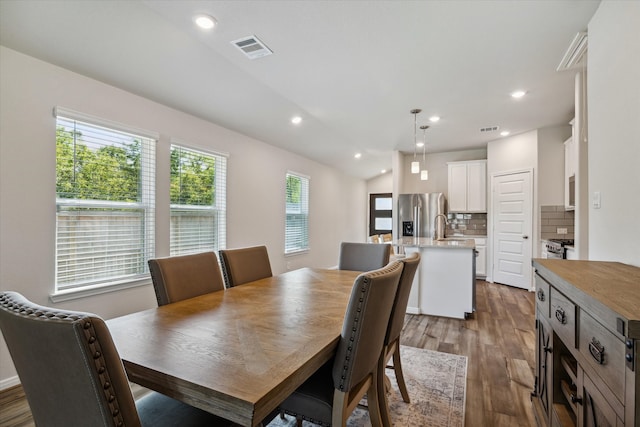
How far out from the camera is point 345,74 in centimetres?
313

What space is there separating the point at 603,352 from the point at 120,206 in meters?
3.43

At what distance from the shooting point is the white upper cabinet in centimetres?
625

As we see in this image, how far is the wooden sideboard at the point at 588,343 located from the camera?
0.72 meters

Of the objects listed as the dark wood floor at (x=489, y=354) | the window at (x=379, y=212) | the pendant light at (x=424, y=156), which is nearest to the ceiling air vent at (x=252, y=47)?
the pendant light at (x=424, y=156)

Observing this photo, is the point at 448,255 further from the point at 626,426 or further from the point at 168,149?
the point at 168,149

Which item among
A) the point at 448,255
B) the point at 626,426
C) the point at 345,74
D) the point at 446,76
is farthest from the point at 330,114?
the point at 626,426

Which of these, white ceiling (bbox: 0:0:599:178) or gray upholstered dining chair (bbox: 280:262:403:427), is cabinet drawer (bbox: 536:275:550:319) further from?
white ceiling (bbox: 0:0:599:178)

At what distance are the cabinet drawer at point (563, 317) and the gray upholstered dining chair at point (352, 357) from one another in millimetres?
636

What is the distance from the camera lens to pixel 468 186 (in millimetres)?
6391

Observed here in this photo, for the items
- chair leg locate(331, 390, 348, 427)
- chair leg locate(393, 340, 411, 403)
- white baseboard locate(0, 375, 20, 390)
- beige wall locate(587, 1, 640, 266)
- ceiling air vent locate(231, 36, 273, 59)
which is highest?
ceiling air vent locate(231, 36, 273, 59)

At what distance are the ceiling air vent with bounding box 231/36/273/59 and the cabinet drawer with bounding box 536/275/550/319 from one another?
2.57 meters

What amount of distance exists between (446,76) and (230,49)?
215 centimetres

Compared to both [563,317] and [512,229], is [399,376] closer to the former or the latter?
[563,317]

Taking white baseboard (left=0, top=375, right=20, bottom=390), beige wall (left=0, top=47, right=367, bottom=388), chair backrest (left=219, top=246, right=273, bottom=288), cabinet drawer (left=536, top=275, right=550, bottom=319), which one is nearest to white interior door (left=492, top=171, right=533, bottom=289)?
cabinet drawer (left=536, top=275, right=550, bottom=319)
